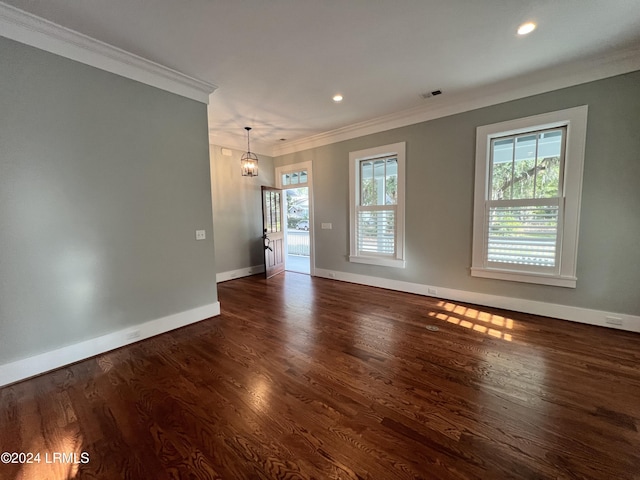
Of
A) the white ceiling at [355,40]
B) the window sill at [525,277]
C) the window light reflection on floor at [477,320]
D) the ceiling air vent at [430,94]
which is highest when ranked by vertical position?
the ceiling air vent at [430,94]

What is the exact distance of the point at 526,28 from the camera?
2.25 meters

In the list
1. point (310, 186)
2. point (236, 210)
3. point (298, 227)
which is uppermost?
point (310, 186)

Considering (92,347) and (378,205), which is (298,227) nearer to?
(378,205)

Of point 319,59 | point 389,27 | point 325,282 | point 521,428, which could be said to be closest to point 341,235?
point 325,282

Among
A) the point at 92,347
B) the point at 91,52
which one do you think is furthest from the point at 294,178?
the point at 92,347

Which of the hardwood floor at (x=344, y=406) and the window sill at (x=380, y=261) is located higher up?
the window sill at (x=380, y=261)

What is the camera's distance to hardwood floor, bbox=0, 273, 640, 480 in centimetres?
138

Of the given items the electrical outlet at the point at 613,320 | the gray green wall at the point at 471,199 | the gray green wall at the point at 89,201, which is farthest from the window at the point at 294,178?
the electrical outlet at the point at 613,320

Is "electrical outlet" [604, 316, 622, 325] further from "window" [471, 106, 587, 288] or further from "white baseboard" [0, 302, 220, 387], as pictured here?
"white baseboard" [0, 302, 220, 387]

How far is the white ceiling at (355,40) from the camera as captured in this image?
6.53 ft

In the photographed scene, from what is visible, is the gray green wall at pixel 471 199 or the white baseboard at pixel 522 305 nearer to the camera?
the gray green wall at pixel 471 199

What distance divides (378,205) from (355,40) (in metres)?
2.66

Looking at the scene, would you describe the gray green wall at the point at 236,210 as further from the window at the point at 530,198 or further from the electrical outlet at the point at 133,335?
the window at the point at 530,198

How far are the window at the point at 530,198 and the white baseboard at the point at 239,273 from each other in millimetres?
4295
